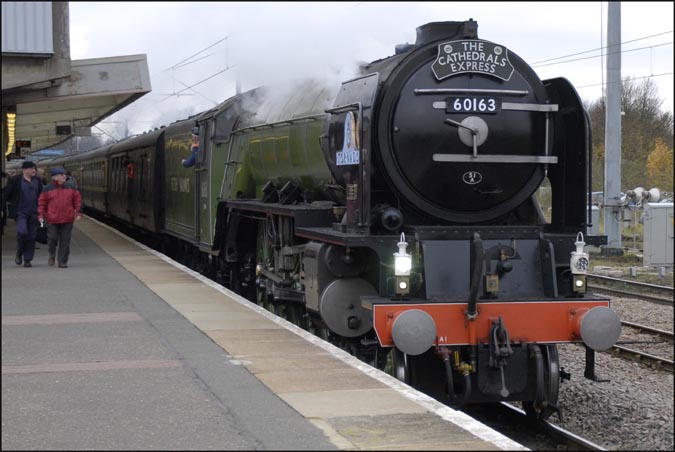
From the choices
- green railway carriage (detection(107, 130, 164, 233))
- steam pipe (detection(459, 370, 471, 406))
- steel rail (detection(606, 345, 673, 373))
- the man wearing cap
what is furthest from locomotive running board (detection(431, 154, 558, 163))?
green railway carriage (detection(107, 130, 164, 233))

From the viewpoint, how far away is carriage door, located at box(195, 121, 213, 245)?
12359 mm

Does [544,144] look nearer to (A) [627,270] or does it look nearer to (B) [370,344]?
(B) [370,344]

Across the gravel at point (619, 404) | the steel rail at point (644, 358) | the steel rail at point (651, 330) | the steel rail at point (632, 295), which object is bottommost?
the gravel at point (619, 404)

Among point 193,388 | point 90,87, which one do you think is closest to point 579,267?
point 193,388

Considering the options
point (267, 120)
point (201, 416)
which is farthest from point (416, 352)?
point (267, 120)

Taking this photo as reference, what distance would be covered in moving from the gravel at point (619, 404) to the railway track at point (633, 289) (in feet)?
12.3

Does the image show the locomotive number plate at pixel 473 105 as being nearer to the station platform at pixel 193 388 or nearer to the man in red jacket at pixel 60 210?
the station platform at pixel 193 388

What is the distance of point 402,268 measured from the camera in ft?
21.5

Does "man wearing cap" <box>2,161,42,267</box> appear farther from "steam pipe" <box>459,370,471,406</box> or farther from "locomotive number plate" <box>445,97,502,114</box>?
"steam pipe" <box>459,370,471,406</box>

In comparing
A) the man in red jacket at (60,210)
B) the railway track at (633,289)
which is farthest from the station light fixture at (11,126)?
the railway track at (633,289)

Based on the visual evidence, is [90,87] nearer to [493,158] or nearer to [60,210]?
[60,210]

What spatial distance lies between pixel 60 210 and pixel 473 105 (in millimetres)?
7419

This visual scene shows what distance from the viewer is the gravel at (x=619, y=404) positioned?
736 cm

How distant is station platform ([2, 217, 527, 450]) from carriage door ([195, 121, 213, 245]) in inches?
129
